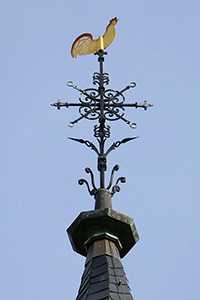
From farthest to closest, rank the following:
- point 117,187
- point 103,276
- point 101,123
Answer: point 101,123
point 117,187
point 103,276

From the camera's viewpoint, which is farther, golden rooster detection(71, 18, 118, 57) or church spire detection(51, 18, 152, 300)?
golden rooster detection(71, 18, 118, 57)

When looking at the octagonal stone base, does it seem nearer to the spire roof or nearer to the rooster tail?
the spire roof

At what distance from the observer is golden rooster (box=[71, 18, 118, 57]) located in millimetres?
15141

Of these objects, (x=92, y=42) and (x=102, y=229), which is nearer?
(x=102, y=229)

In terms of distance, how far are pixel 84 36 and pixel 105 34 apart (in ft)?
1.37

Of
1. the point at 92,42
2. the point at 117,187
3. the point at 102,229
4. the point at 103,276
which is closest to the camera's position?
the point at 103,276

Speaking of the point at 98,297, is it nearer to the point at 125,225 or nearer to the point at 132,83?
the point at 125,225

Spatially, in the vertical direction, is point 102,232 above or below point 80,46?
below

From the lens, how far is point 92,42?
15.3m

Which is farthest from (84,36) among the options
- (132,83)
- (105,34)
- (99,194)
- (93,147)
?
(99,194)

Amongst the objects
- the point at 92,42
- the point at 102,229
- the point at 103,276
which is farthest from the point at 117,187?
the point at 92,42

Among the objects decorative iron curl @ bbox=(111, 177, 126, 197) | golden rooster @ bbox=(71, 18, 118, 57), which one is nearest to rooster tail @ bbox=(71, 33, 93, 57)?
golden rooster @ bbox=(71, 18, 118, 57)

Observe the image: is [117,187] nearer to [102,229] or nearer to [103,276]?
[102,229]

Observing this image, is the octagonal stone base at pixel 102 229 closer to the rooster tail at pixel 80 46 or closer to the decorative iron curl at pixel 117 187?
the decorative iron curl at pixel 117 187
